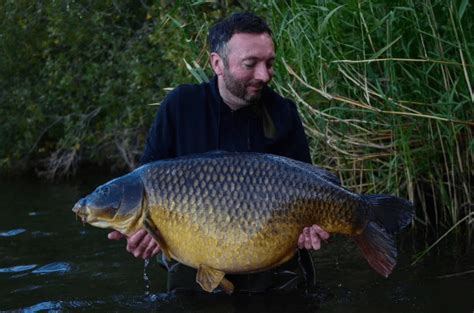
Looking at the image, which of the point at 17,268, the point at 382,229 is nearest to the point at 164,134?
the point at 382,229

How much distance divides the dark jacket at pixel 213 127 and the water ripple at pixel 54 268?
212 centimetres

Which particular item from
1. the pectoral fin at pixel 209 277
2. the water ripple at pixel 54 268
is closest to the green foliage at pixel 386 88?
the pectoral fin at pixel 209 277

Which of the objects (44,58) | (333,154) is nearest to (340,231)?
(333,154)

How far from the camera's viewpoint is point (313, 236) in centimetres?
305

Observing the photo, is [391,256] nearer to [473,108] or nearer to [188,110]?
[188,110]

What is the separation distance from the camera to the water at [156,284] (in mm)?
3764

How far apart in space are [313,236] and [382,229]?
0.96ft

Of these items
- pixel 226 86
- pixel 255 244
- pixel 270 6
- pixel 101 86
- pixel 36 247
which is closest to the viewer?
pixel 255 244

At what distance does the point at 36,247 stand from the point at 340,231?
3980 mm

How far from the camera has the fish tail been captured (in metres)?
3.11

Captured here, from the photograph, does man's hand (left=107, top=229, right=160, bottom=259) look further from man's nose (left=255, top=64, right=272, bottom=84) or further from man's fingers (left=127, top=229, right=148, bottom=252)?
man's nose (left=255, top=64, right=272, bottom=84)

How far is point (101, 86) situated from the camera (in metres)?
12.0

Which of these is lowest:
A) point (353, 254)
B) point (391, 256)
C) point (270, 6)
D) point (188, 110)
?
point (353, 254)

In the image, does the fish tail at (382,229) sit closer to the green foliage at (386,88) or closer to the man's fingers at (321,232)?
the man's fingers at (321,232)
